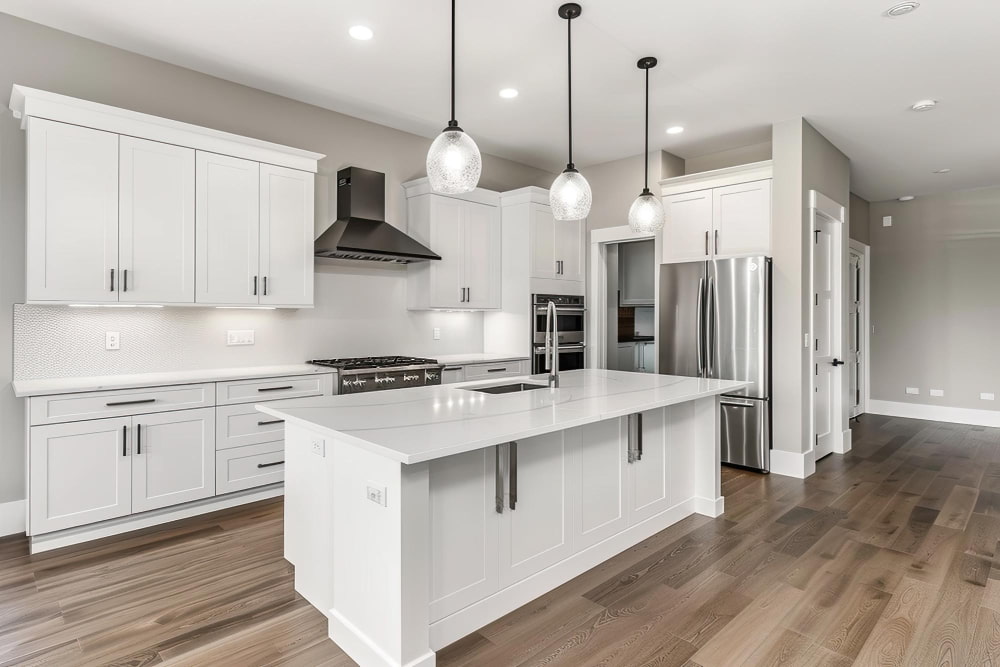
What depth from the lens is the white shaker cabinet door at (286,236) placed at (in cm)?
373

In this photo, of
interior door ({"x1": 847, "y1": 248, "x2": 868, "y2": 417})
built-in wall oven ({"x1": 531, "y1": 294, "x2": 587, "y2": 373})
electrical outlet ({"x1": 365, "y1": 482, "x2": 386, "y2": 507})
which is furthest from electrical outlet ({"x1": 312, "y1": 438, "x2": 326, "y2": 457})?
interior door ({"x1": 847, "y1": 248, "x2": 868, "y2": 417})

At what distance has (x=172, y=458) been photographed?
320cm

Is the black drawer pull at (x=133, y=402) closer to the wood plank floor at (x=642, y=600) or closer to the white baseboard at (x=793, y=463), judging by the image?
the wood plank floor at (x=642, y=600)

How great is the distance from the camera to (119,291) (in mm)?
3121

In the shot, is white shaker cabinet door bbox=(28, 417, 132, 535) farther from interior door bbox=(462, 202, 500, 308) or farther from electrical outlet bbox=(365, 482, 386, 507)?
interior door bbox=(462, 202, 500, 308)

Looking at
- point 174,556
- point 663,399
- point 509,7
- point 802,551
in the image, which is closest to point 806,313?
point 802,551

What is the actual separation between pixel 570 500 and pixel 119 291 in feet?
9.13

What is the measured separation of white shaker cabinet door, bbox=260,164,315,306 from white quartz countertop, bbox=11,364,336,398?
498 millimetres

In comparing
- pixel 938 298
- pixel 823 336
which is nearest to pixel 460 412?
pixel 823 336

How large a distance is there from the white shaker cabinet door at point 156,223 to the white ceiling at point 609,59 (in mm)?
708

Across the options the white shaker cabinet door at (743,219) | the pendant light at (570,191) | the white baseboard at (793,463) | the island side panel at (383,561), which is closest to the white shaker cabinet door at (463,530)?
the island side panel at (383,561)

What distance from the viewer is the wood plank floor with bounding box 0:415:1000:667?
2.02 meters

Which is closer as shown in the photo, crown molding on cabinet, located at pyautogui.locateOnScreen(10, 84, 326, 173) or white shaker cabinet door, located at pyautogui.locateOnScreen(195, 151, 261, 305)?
crown molding on cabinet, located at pyautogui.locateOnScreen(10, 84, 326, 173)

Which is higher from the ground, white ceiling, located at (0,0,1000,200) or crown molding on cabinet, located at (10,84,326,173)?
white ceiling, located at (0,0,1000,200)
